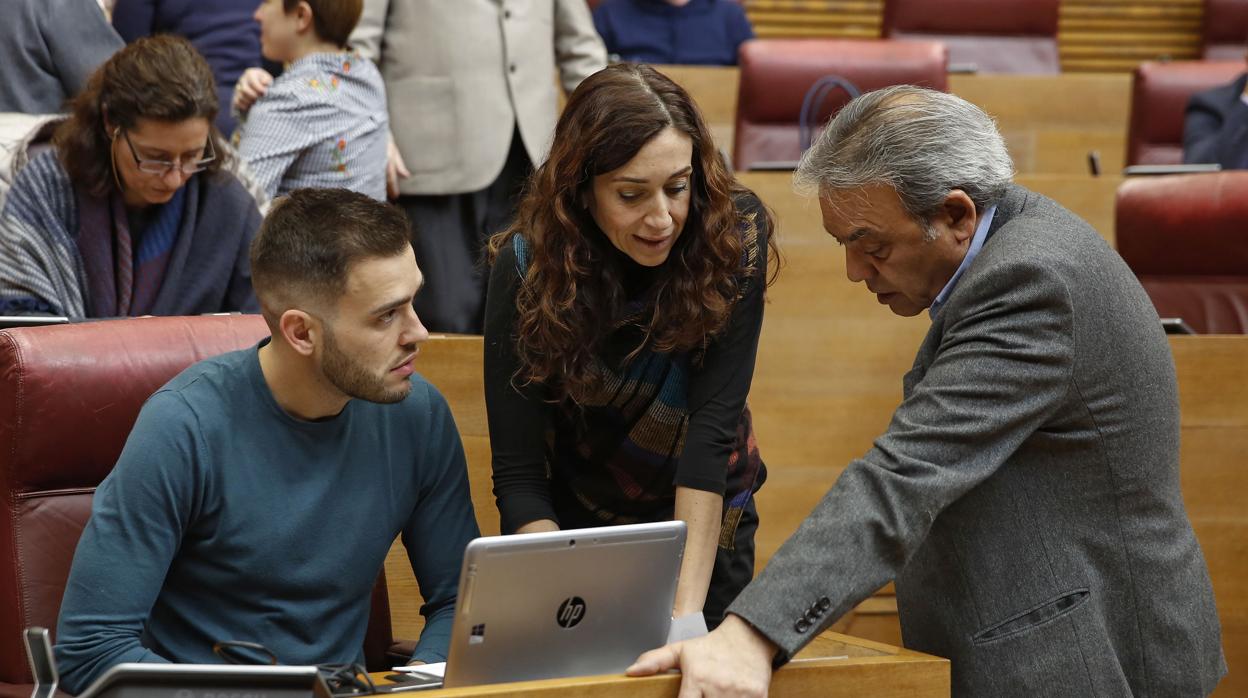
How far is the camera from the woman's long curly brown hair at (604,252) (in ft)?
5.20

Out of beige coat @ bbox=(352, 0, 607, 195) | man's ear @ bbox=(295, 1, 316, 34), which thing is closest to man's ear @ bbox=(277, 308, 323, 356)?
man's ear @ bbox=(295, 1, 316, 34)

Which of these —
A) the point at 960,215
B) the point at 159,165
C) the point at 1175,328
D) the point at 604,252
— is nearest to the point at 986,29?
the point at 1175,328

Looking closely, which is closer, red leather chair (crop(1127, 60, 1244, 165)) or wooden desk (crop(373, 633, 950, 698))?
wooden desk (crop(373, 633, 950, 698))

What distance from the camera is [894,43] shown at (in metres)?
4.06

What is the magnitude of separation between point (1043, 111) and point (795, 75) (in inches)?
32.8

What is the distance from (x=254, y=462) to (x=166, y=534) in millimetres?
121

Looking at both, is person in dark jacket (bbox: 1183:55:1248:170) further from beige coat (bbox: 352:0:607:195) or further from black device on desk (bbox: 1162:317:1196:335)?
beige coat (bbox: 352:0:607:195)

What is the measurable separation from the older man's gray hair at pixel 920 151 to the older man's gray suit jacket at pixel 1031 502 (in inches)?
1.9

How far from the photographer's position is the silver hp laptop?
117cm

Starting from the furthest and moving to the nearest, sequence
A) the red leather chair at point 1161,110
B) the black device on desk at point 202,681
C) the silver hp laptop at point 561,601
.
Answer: the red leather chair at point 1161,110, the silver hp laptop at point 561,601, the black device on desk at point 202,681

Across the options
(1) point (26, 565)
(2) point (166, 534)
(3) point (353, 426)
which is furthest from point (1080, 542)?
(1) point (26, 565)

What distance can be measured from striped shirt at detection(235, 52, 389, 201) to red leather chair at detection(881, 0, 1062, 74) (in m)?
2.69

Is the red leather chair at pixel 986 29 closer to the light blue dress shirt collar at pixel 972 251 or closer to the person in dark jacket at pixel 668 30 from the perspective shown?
the person in dark jacket at pixel 668 30

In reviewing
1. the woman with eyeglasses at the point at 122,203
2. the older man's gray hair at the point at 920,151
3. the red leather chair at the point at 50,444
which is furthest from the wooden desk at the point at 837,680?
the woman with eyeglasses at the point at 122,203
